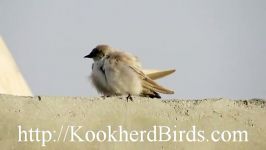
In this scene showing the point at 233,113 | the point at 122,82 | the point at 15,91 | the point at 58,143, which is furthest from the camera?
the point at 15,91

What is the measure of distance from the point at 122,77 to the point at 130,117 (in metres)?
1.24

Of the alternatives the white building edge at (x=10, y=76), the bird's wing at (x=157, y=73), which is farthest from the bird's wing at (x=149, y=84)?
the white building edge at (x=10, y=76)

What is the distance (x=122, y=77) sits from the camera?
420 cm

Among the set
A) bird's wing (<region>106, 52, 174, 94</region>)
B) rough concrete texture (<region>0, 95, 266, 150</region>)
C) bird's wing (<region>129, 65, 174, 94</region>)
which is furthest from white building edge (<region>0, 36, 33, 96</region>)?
rough concrete texture (<region>0, 95, 266, 150</region>)

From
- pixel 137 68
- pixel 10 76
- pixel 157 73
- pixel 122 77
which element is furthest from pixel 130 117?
pixel 10 76

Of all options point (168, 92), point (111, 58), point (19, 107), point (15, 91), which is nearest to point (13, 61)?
point (15, 91)

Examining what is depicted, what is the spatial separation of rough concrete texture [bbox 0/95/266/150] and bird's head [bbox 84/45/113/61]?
1480 millimetres

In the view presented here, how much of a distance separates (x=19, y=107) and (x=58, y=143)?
27 centimetres

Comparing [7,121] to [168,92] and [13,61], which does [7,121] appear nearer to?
[168,92]

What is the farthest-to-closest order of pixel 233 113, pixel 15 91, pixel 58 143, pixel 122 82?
pixel 15 91 → pixel 122 82 → pixel 233 113 → pixel 58 143

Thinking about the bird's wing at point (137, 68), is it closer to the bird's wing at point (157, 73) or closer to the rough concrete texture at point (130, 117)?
the bird's wing at point (157, 73)

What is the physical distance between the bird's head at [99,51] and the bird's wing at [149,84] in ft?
0.99

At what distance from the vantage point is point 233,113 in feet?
10.0

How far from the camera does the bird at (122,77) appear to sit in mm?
4199
